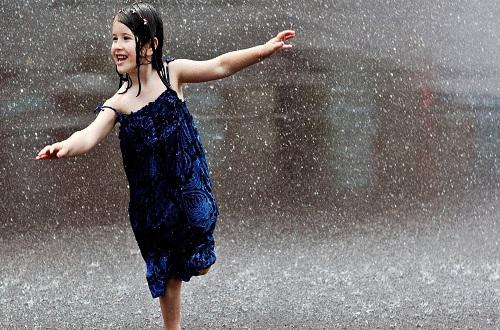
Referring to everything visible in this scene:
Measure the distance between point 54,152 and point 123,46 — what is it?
41 cm

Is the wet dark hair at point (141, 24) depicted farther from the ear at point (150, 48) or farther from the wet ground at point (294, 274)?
the wet ground at point (294, 274)

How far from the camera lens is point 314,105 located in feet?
15.5

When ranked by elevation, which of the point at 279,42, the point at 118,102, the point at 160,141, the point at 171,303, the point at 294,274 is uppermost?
the point at 279,42

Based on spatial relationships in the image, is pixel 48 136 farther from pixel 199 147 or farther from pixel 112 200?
Answer: pixel 199 147

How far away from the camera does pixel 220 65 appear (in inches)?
110

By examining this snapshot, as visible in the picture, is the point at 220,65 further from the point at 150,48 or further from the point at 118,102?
the point at 118,102

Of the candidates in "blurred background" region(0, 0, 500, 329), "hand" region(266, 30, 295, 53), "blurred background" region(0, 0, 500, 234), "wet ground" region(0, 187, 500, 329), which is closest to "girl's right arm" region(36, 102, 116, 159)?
"hand" region(266, 30, 295, 53)

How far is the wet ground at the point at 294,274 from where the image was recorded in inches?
141

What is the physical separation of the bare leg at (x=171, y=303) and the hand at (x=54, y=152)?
593 mm

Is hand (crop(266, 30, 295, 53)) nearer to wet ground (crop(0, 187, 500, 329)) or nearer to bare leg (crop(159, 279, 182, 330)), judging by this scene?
bare leg (crop(159, 279, 182, 330))

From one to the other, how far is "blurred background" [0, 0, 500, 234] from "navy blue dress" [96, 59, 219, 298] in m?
1.78

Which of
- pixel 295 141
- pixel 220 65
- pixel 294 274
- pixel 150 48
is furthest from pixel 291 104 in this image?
pixel 150 48

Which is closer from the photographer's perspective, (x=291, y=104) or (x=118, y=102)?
(x=118, y=102)

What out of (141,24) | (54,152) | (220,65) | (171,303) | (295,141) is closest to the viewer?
(54,152)
